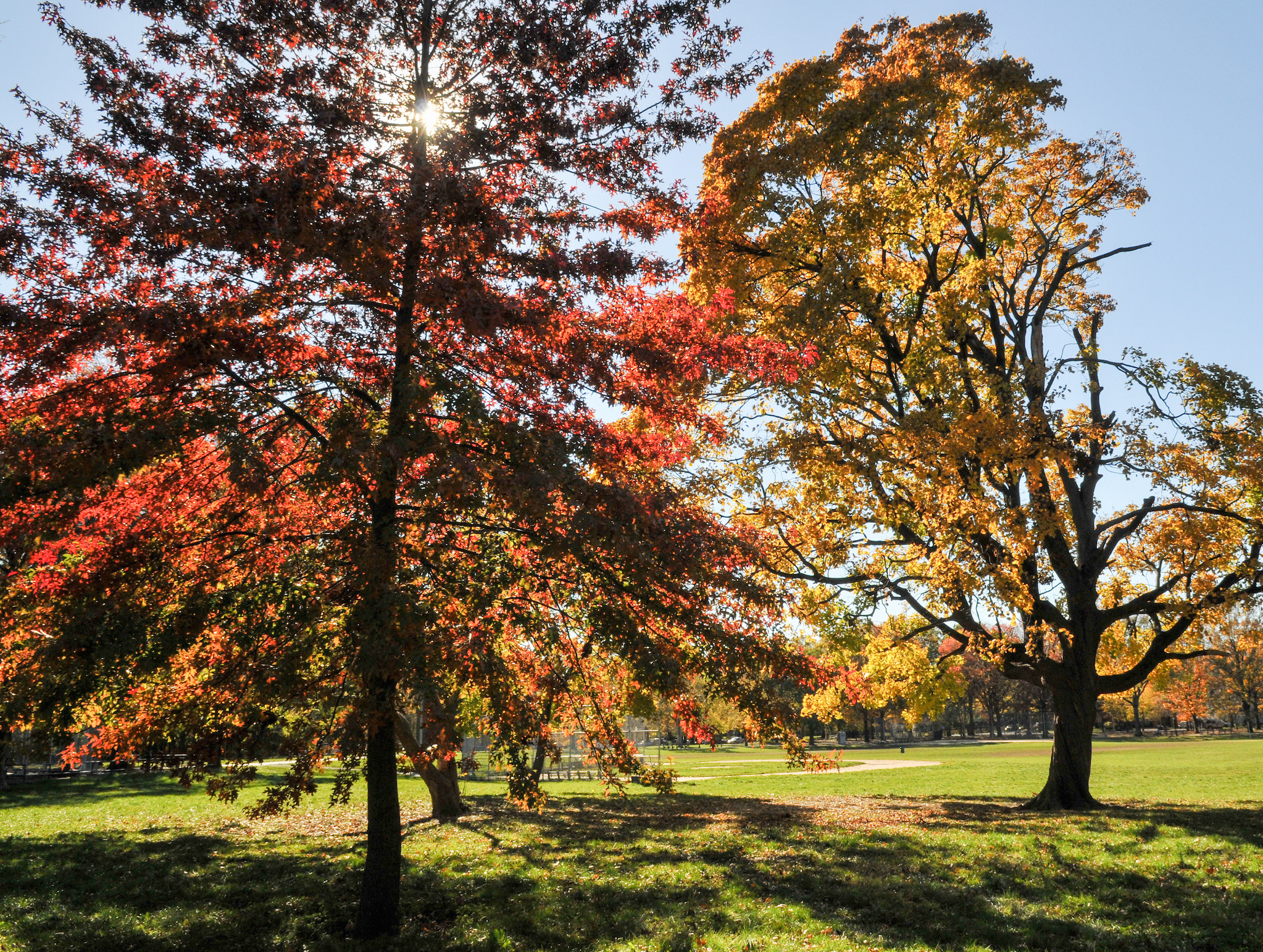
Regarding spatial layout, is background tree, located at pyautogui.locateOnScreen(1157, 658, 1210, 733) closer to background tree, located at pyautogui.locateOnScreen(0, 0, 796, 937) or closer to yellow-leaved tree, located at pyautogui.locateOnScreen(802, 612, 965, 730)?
yellow-leaved tree, located at pyautogui.locateOnScreen(802, 612, 965, 730)

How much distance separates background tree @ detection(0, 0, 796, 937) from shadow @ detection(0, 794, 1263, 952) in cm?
166

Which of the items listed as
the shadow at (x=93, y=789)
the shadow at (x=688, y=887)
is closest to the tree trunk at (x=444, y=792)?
the shadow at (x=688, y=887)

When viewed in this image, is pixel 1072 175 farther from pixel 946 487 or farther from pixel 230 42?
pixel 230 42

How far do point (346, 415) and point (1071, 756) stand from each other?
1633 centimetres

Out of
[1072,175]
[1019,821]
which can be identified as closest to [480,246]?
[1019,821]

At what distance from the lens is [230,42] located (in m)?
7.23

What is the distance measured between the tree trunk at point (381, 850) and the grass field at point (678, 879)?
35 cm

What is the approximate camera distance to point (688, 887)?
8836mm

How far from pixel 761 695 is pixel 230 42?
7881 millimetres

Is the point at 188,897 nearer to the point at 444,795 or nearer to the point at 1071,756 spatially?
the point at 444,795

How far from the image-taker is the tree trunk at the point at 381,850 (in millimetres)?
7473

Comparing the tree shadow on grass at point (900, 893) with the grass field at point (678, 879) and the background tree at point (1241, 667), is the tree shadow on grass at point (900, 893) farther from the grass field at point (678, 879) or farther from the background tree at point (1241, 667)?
the background tree at point (1241, 667)

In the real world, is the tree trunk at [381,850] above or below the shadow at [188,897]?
above

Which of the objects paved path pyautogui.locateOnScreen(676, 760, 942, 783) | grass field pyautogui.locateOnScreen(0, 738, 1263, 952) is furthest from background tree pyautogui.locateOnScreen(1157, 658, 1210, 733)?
grass field pyautogui.locateOnScreen(0, 738, 1263, 952)
